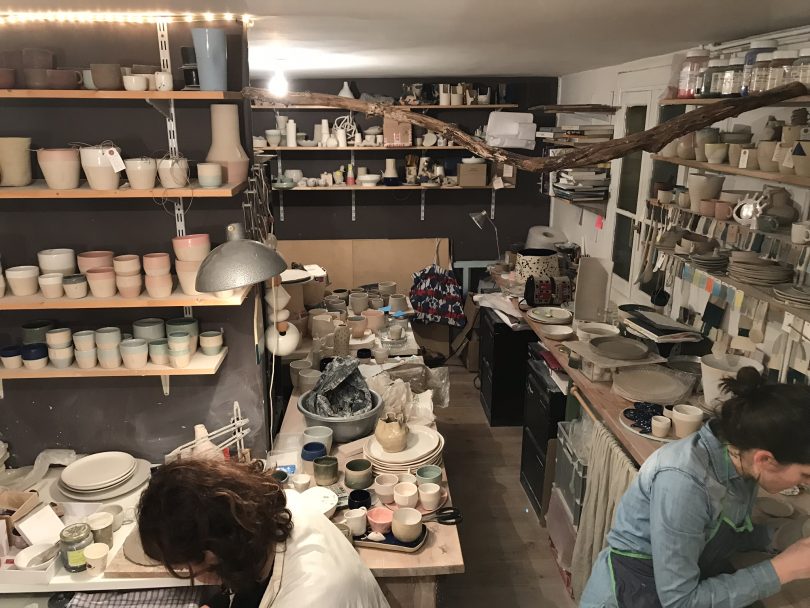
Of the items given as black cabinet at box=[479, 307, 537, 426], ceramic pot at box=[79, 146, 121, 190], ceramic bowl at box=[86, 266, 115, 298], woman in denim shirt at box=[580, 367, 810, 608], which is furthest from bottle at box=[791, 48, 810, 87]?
black cabinet at box=[479, 307, 537, 426]

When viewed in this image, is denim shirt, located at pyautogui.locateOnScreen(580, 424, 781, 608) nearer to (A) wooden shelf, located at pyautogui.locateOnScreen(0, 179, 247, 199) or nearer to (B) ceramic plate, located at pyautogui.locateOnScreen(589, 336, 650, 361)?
(B) ceramic plate, located at pyautogui.locateOnScreen(589, 336, 650, 361)

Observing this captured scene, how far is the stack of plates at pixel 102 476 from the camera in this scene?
98.5 inches

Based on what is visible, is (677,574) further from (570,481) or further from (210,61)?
(210,61)

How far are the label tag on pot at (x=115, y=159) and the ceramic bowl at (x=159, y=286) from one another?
426 mm

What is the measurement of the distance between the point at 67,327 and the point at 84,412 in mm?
403

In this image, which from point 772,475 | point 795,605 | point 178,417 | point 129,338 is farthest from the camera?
point 178,417

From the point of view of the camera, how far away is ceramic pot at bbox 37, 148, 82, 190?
2.33 meters

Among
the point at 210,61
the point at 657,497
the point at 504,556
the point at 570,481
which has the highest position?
the point at 210,61

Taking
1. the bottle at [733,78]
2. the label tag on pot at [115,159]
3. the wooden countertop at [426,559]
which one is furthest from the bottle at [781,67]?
the label tag on pot at [115,159]

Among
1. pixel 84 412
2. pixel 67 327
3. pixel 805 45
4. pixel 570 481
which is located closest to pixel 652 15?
pixel 805 45

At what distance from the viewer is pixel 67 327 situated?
2.70 metres

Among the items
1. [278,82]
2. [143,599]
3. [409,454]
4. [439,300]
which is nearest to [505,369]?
[439,300]

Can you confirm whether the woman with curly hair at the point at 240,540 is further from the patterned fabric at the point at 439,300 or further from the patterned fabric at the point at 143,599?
the patterned fabric at the point at 439,300

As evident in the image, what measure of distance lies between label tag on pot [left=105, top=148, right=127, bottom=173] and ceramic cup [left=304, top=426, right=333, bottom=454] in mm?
1316
